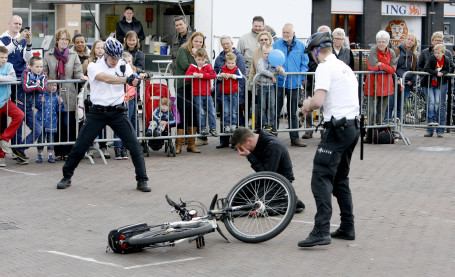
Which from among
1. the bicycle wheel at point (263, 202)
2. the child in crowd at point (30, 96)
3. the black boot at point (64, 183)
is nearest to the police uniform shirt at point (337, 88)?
the bicycle wheel at point (263, 202)

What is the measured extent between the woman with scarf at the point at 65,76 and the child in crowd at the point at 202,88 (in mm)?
1817

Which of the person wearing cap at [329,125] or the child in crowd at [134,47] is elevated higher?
the child in crowd at [134,47]

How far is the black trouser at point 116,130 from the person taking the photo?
33.7 feet

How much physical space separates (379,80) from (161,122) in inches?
162

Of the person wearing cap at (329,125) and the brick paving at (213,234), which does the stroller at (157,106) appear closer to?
the brick paving at (213,234)

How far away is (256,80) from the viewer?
1386cm

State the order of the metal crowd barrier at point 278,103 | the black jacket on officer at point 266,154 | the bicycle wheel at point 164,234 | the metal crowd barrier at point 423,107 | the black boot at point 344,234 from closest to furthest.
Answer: the bicycle wheel at point 164,234, the black boot at point 344,234, the black jacket on officer at point 266,154, the metal crowd barrier at point 278,103, the metal crowd barrier at point 423,107

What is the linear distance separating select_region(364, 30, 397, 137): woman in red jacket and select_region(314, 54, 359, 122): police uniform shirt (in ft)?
23.4

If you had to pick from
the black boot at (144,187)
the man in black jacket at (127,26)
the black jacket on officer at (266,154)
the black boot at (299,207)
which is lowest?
the black boot at (299,207)

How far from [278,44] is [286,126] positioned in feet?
5.00

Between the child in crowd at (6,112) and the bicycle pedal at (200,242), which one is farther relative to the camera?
the child in crowd at (6,112)

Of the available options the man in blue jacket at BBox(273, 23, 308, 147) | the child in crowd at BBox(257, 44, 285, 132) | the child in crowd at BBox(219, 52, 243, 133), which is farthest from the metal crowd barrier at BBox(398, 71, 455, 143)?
the child in crowd at BBox(219, 52, 243, 133)

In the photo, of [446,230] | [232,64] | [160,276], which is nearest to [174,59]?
[232,64]

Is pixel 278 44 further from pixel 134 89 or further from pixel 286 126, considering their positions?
pixel 134 89
